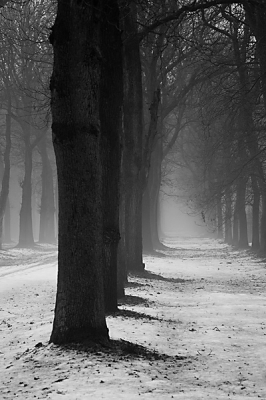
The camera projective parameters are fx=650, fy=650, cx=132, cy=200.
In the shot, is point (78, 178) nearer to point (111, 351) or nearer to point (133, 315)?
point (111, 351)

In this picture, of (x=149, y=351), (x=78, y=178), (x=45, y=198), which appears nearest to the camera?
(x=78, y=178)

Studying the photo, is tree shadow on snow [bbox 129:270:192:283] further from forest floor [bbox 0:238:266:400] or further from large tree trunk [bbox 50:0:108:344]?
large tree trunk [bbox 50:0:108:344]

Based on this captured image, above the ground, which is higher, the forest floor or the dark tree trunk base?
the dark tree trunk base

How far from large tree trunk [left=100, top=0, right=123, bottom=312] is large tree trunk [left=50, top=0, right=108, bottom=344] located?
199cm

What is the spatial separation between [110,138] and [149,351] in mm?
3423

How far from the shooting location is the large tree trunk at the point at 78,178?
23.6ft

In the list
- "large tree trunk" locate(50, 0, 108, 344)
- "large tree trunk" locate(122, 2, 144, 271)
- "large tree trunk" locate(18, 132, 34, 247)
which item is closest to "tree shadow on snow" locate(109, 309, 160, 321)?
"large tree trunk" locate(50, 0, 108, 344)

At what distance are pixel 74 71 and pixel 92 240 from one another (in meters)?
1.92

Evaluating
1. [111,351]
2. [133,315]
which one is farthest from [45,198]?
[111,351]

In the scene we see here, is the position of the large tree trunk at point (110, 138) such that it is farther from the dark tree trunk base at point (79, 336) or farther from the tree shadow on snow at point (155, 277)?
the tree shadow on snow at point (155, 277)

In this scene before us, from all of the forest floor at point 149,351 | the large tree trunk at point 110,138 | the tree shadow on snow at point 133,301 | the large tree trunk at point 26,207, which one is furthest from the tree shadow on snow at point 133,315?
the large tree trunk at point 26,207

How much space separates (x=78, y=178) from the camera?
23.6ft

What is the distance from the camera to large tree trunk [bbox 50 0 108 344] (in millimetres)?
7195

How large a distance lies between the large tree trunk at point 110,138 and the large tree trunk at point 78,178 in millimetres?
1994
